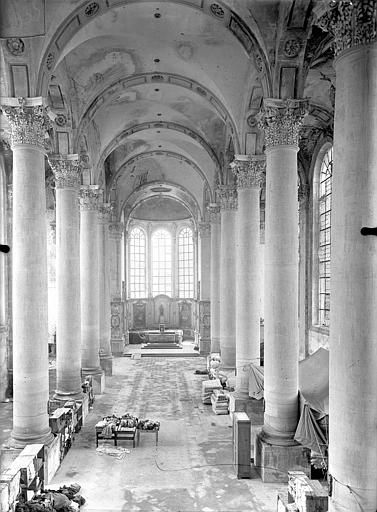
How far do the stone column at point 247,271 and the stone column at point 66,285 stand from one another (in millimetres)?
5569

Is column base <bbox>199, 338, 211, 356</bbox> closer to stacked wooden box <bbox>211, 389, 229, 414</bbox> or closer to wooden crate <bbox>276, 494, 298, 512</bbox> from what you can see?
stacked wooden box <bbox>211, 389, 229, 414</bbox>

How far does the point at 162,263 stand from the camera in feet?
144

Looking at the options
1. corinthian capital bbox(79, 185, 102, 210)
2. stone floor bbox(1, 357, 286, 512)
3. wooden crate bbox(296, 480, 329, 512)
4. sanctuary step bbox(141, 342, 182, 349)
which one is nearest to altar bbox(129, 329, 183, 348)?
sanctuary step bbox(141, 342, 182, 349)

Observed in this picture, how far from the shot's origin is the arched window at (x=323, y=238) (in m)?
22.5

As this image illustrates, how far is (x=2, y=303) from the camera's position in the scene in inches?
813

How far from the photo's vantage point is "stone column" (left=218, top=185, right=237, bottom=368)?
70.9 feet

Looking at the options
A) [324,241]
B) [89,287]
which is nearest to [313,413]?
[89,287]

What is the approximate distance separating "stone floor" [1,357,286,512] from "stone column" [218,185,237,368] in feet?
9.15

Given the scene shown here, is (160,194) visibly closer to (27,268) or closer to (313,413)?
(27,268)

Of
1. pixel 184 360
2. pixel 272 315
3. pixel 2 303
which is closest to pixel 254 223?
pixel 272 315

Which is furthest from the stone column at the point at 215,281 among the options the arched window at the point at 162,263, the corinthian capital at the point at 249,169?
the arched window at the point at 162,263

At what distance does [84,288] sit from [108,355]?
566 cm

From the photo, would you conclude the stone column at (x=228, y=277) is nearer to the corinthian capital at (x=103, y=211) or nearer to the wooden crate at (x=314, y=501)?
the corinthian capital at (x=103, y=211)

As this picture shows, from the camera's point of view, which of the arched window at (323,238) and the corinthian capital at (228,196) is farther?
the arched window at (323,238)
